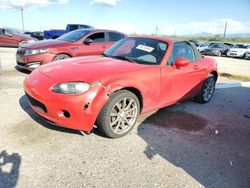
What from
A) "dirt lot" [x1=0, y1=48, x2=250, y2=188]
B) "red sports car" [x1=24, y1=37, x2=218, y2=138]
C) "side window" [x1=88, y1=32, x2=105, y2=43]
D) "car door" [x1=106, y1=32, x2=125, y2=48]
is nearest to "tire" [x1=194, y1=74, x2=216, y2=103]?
"red sports car" [x1=24, y1=37, x2=218, y2=138]

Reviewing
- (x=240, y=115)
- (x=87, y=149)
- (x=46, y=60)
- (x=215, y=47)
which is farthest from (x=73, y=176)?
(x=215, y=47)

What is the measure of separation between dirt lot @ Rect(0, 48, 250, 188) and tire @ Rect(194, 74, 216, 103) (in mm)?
985

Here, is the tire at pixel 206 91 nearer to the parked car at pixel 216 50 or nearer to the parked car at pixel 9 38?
the parked car at pixel 9 38

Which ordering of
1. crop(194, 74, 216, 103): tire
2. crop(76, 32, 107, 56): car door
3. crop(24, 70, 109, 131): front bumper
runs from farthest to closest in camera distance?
crop(76, 32, 107, 56): car door < crop(194, 74, 216, 103): tire < crop(24, 70, 109, 131): front bumper

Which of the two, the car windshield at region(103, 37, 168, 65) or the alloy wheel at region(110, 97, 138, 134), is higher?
the car windshield at region(103, 37, 168, 65)

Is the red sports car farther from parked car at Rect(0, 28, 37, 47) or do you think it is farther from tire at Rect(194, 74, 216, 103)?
parked car at Rect(0, 28, 37, 47)

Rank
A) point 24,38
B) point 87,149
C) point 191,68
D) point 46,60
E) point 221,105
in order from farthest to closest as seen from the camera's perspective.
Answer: point 24,38 < point 46,60 < point 221,105 < point 191,68 < point 87,149

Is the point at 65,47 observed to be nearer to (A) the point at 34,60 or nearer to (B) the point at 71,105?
(A) the point at 34,60

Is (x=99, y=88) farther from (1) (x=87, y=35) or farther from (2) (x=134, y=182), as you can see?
(1) (x=87, y=35)

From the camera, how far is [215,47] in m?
23.3

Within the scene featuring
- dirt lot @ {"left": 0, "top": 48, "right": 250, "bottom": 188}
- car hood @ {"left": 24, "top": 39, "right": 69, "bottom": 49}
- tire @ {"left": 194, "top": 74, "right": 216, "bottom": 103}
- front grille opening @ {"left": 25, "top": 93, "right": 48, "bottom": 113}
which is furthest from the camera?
car hood @ {"left": 24, "top": 39, "right": 69, "bottom": 49}

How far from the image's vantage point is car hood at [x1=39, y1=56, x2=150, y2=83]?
3273 millimetres

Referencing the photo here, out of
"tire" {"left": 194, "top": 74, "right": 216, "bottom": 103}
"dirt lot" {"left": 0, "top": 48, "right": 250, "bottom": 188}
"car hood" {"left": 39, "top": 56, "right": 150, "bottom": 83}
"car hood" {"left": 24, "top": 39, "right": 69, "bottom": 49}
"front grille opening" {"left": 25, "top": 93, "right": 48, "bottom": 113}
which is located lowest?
"dirt lot" {"left": 0, "top": 48, "right": 250, "bottom": 188}

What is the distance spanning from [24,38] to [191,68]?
46.8 feet
